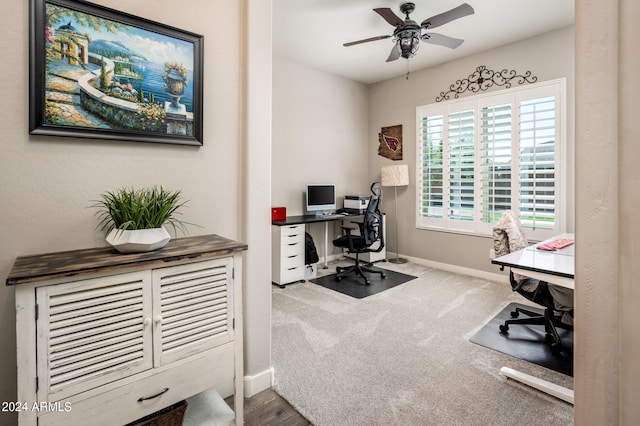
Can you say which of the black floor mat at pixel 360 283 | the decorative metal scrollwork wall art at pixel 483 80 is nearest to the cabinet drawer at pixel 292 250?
the black floor mat at pixel 360 283

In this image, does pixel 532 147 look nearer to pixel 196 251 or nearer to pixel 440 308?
pixel 440 308

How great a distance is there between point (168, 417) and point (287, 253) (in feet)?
8.88

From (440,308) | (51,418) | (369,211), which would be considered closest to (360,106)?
(369,211)

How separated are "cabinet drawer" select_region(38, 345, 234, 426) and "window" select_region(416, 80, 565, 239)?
3894 millimetres

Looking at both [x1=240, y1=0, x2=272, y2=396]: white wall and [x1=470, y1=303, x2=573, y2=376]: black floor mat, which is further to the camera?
[x1=470, y1=303, x2=573, y2=376]: black floor mat

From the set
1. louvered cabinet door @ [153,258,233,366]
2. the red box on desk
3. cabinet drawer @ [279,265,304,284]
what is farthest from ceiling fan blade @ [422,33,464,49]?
louvered cabinet door @ [153,258,233,366]

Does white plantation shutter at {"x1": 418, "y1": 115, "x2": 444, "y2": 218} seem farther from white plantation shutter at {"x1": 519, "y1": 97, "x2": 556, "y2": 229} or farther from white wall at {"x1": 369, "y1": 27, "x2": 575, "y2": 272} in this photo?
white plantation shutter at {"x1": 519, "y1": 97, "x2": 556, "y2": 229}

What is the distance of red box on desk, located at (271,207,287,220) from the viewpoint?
436cm

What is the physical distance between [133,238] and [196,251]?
0.25 m

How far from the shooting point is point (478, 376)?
216 cm

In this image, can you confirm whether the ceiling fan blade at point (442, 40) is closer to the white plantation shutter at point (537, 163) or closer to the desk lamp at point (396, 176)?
the white plantation shutter at point (537, 163)

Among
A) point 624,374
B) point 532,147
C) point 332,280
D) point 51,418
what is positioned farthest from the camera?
point 332,280

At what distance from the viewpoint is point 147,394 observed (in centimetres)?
129

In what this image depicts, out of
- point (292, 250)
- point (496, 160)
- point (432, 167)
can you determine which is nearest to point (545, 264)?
point (496, 160)
